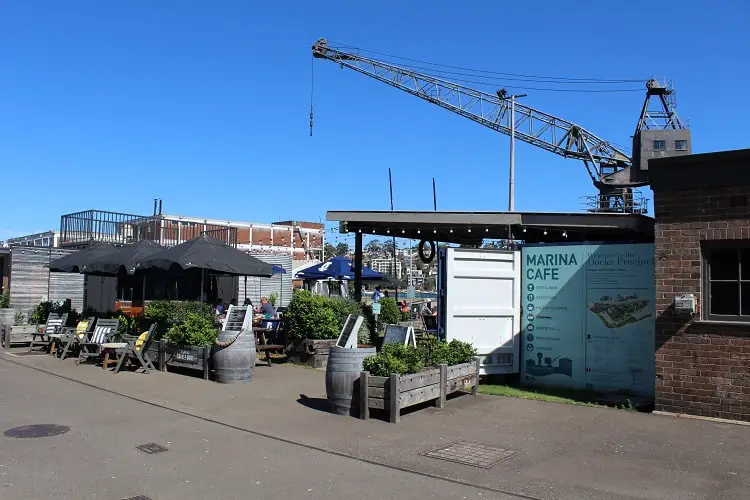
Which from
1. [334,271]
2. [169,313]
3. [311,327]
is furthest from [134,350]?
[334,271]

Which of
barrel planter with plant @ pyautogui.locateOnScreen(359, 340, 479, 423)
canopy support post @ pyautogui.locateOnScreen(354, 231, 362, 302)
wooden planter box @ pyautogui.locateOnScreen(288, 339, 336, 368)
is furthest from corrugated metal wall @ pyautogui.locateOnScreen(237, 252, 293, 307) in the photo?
barrel planter with plant @ pyautogui.locateOnScreen(359, 340, 479, 423)

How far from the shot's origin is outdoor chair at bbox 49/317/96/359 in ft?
47.0

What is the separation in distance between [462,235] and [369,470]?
9.93 m

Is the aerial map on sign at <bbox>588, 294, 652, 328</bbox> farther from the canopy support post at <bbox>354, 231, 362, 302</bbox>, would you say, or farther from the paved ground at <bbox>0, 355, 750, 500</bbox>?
the canopy support post at <bbox>354, 231, 362, 302</bbox>

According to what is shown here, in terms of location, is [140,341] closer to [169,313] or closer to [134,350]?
[134,350]

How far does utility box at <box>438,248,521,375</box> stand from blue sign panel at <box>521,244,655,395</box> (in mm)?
230

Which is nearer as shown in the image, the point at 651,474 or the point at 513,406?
the point at 651,474

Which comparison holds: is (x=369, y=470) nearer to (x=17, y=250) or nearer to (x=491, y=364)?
(x=491, y=364)

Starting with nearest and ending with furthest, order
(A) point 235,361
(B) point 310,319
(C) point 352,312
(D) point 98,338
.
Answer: (A) point 235,361, (B) point 310,319, (D) point 98,338, (C) point 352,312

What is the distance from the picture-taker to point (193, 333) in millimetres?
12031

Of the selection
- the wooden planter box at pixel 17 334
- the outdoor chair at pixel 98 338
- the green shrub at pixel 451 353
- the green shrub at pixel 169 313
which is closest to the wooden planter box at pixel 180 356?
the green shrub at pixel 169 313

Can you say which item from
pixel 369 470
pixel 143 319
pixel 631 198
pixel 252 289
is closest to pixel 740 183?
pixel 369 470

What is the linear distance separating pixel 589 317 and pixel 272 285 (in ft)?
62.5

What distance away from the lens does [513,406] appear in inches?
361
